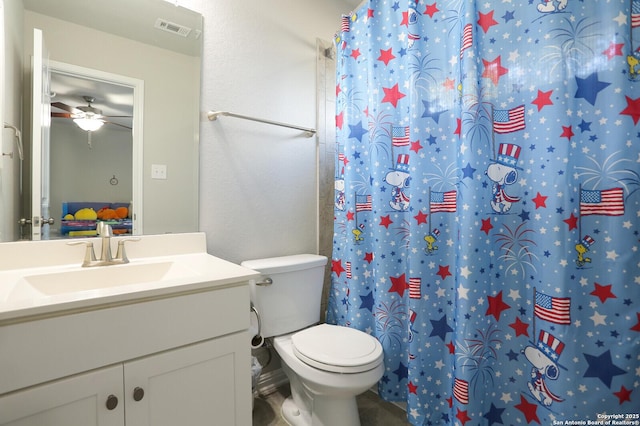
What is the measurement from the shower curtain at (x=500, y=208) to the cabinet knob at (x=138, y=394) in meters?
1.03

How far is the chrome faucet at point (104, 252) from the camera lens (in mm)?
1077

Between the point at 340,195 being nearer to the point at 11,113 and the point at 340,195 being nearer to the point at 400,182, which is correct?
the point at 400,182

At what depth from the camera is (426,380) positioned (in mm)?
1293

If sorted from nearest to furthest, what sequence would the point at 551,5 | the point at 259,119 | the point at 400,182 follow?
the point at 551,5
the point at 400,182
the point at 259,119

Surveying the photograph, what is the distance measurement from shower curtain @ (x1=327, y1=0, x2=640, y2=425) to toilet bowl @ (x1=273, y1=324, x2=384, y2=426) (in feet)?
0.71

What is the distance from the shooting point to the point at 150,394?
2.73ft

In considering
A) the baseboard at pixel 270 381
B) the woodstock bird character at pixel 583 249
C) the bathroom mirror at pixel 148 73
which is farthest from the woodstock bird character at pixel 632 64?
the baseboard at pixel 270 381

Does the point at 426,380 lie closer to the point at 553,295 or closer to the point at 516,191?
the point at 553,295

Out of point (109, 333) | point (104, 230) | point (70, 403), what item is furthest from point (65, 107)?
point (70, 403)

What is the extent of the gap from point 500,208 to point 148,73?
5.21 ft

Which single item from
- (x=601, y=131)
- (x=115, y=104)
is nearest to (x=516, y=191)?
(x=601, y=131)

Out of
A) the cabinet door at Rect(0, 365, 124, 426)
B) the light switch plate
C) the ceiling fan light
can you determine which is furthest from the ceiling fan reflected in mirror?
the cabinet door at Rect(0, 365, 124, 426)

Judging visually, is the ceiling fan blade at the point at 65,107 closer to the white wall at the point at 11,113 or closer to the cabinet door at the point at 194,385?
the white wall at the point at 11,113

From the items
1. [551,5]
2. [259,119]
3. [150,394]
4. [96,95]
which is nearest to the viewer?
[150,394]
